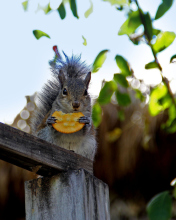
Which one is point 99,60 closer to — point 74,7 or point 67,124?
point 74,7

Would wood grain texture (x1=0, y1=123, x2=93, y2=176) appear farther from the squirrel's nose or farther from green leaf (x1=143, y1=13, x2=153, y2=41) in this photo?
the squirrel's nose

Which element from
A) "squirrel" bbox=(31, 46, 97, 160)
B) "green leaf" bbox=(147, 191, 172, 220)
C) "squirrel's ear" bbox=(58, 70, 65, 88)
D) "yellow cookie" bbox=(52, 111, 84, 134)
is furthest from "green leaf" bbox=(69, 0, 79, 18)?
"squirrel's ear" bbox=(58, 70, 65, 88)

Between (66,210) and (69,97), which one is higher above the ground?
(69,97)

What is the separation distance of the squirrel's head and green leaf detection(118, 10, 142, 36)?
1754 millimetres

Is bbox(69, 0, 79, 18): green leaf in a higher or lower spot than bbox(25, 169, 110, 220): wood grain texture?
higher

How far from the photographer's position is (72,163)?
1042 mm

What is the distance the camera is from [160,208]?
45cm

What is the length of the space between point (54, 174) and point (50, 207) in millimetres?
80

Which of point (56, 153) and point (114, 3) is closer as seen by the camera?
point (114, 3)

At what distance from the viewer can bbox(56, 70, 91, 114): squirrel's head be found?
7.68ft

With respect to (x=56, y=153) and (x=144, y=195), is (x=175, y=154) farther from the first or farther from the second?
(x=56, y=153)

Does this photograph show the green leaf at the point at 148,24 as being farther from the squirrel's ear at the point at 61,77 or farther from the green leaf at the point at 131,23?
the squirrel's ear at the point at 61,77

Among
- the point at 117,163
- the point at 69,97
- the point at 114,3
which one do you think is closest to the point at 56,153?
the point at 114,3

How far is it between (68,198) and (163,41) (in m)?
0.57
